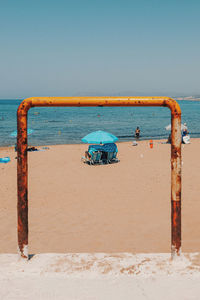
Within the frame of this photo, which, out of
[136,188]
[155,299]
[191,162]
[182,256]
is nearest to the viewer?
[155,299]

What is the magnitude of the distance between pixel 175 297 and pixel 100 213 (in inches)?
211

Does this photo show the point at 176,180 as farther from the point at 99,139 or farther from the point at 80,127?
the point at 80,127

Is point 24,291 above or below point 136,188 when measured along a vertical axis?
above

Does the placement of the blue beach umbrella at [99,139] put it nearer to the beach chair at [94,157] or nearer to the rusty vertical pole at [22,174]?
the beach chair at [94,157]

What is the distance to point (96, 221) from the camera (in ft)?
23.4

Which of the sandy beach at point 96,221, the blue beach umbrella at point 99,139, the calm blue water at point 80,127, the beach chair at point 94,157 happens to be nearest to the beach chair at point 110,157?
the beach chair at point 94,157

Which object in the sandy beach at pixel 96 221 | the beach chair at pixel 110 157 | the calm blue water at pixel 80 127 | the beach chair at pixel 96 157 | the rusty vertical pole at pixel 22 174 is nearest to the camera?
the sandy beach at pixel 96 221

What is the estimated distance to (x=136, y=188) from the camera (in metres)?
9.96

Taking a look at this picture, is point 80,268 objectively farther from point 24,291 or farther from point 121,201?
point 121,201

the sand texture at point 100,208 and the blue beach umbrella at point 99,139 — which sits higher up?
the blue beach umbrella at point 99,139

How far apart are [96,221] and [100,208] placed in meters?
0.95

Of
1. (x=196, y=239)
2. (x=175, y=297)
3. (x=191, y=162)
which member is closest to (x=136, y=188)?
(x=196, y=239)

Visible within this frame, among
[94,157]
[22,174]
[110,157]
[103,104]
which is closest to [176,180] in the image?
[103,104]

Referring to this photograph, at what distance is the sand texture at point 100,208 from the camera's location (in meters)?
5.95
